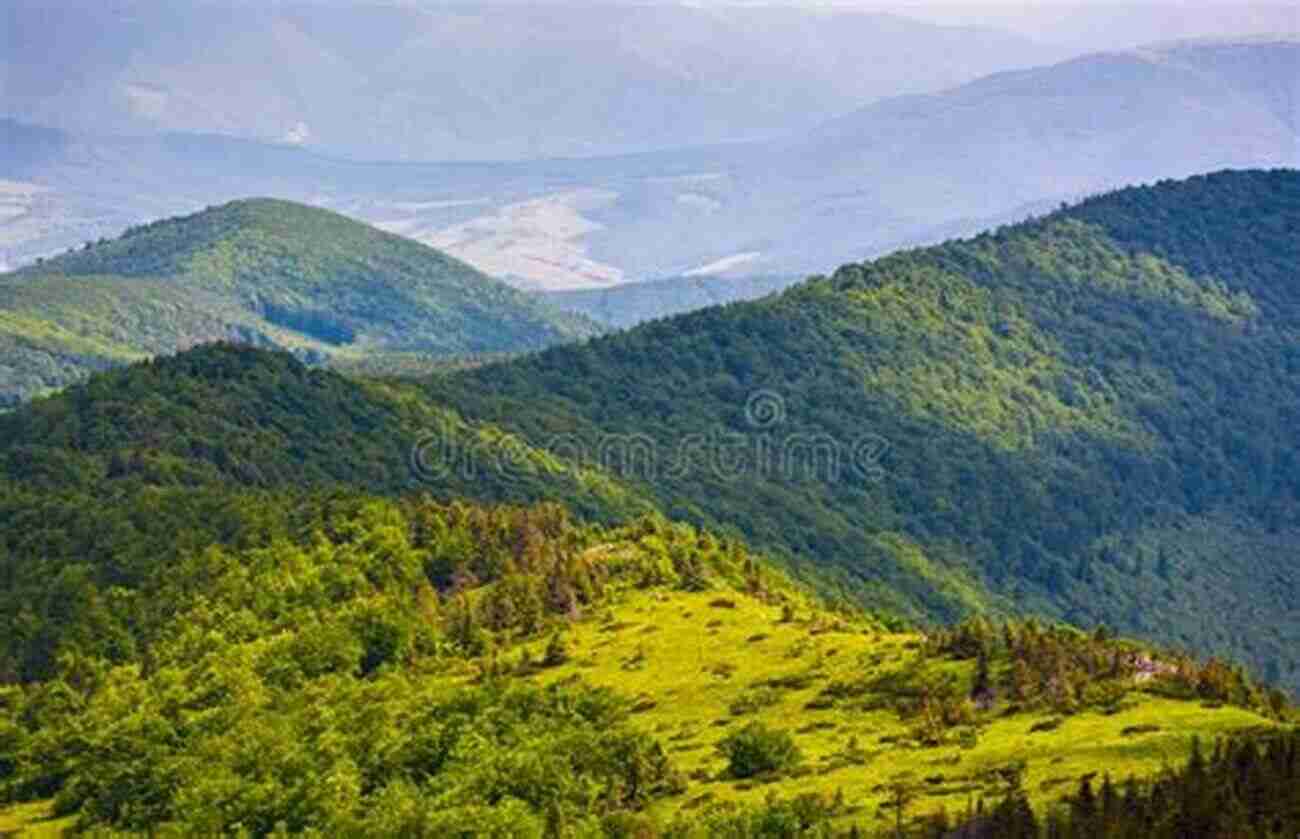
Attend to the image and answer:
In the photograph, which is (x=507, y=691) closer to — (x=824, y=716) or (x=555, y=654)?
(x=555, y=654)

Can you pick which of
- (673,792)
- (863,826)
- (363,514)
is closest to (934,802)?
(863,826)

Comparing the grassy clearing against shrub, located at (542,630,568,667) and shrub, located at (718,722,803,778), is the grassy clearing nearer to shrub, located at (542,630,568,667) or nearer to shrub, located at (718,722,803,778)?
shrub, located at (542,630,568,667)

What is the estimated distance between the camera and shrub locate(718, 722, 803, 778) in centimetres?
10419

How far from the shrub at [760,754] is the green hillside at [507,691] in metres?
0.19

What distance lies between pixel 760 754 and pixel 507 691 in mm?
24347

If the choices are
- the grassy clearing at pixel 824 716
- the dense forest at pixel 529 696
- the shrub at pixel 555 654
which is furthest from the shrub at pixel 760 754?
the shrub at pixel 555 654

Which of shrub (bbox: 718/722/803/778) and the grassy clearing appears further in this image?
shrub (bbox: 718/722/803/778)

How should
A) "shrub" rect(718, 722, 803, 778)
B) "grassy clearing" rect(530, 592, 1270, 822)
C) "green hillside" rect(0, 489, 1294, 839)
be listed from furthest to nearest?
"shrub" rect(718, 722, 803, 778) → "green hillside" rect(0, 489, 1294, 839) → "grassy clearing" rect(530, 592, 1270, 822)

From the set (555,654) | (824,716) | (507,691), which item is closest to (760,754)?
(824,716)

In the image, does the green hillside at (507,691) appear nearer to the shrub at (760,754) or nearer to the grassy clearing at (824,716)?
the shrub at (760,754)

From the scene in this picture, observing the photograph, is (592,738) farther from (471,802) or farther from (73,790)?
(73,790)

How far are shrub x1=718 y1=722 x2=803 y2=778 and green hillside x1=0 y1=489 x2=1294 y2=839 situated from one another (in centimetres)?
19

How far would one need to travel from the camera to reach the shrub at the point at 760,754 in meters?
104

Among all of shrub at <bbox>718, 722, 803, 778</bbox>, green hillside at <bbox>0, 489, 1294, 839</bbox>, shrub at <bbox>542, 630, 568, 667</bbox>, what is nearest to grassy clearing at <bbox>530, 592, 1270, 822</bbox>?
green hillside at <bbox>0, 489, 1294, 839</bbox>
